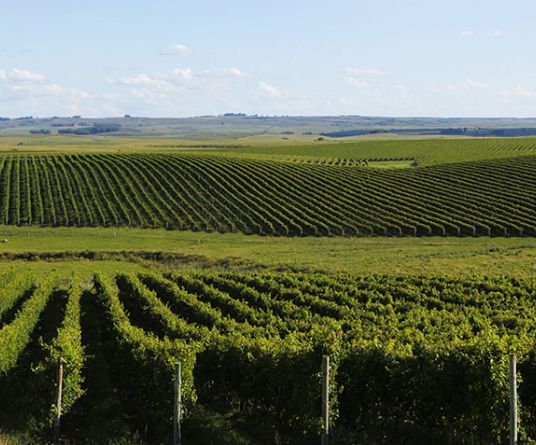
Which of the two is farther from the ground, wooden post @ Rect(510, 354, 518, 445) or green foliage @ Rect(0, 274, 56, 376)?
wooden post @ Rect(510, 354, 518, 445)

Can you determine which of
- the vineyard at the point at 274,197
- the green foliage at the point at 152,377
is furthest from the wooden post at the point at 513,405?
the vineyard at the point at 274,197

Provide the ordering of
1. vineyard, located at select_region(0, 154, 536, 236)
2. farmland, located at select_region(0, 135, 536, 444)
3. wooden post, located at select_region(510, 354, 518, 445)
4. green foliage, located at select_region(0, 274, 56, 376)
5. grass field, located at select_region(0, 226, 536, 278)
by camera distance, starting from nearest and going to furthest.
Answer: wooden post, located at select_region(510, 354, 518, 445) < farmland, located at select_region(0, 135, 536, 444) < green foliage, located at select_region(0, 274, 56, 376) < grass field, located at select_region(0, 226, 536, 278) < vineyard, located at select_region(0, 154, 536, 236)

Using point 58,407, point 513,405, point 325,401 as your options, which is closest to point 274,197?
point 58,407

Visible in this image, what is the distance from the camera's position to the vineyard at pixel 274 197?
225 ft

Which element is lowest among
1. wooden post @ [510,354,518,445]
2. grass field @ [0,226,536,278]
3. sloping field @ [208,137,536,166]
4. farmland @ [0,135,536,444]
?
grass field @ [0,226,536,278]

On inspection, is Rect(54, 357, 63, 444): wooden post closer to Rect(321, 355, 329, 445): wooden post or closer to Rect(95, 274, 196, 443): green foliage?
Rect(95, 274, 196, 443): green foliage

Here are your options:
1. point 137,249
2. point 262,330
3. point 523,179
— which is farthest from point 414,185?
point 262,330

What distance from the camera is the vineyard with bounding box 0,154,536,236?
68.4 m

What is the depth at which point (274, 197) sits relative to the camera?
79.1 metres

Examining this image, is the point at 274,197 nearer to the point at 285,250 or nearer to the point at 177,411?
the point at 285,250

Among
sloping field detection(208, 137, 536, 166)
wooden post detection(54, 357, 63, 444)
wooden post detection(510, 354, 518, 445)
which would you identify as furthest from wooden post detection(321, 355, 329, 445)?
sloping field detection(208, 137, 536, 166)

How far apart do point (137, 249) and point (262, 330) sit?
119 ft

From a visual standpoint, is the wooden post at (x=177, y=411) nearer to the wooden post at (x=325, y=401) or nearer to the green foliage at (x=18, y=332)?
the wooden post at (x=325, y=401)

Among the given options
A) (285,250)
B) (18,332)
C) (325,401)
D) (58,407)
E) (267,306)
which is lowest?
(285,250)
